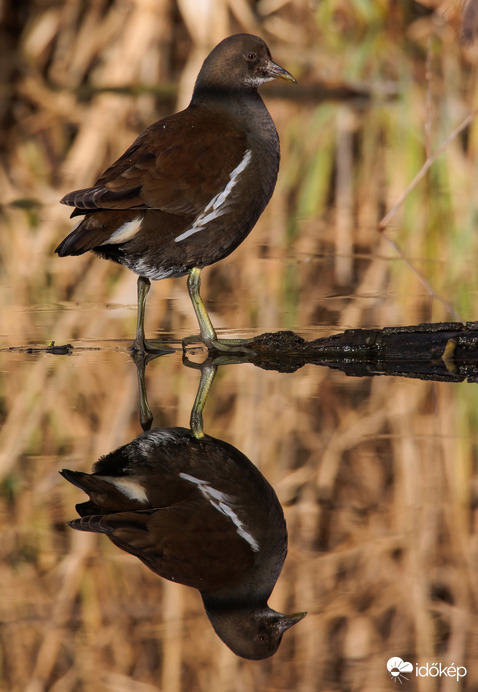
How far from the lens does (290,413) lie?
12.5 ft

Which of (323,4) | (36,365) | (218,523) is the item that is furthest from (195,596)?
(323,4)

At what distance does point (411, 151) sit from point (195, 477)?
604cm

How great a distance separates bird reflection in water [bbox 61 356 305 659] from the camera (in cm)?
260

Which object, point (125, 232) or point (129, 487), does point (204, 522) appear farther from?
point (125, 232)

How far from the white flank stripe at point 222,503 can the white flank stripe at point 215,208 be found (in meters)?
1.45

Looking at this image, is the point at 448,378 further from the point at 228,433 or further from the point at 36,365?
the point at 36,365

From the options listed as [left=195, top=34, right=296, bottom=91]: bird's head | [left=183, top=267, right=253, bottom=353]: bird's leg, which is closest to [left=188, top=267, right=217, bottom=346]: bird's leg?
[left=183, top=267, right=253, bottom=353]: bird's leg

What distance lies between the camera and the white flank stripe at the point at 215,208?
443cm

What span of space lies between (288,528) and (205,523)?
0.22 meters

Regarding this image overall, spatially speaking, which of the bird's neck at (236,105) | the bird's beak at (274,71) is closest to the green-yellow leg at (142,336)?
the bird's neck at (236,105)

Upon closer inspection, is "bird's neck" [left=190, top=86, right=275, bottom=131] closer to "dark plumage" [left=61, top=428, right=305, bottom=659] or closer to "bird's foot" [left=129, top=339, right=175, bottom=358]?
"bird's foot" [left=129, top=339, right=175, bottom=358]

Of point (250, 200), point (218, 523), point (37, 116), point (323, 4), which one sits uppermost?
point (323, 4)

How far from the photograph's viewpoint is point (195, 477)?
3.23 meters

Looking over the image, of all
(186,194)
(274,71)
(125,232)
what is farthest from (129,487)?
(274,71)
